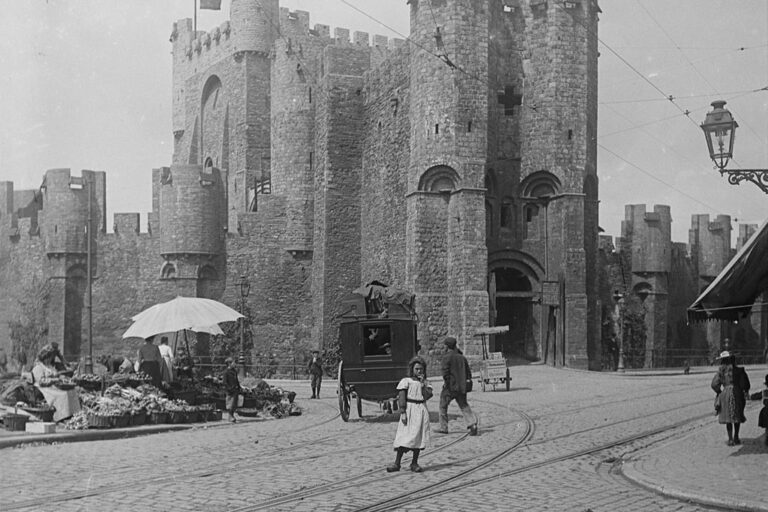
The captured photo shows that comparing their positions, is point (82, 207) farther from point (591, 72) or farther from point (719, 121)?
point (719, 121)

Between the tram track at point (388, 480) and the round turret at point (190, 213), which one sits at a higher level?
the round turret at point (190, 213)

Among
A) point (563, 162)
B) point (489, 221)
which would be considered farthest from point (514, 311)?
point (563, 162)

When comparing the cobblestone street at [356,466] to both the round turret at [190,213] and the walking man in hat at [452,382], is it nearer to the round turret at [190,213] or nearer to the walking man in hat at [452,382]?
the walking man in hat at [452,382]

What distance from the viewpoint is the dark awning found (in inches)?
423

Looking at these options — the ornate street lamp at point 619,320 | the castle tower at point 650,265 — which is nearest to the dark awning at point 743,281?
the ornate street lamp at point 619,320

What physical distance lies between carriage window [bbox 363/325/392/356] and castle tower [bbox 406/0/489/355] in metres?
14.1

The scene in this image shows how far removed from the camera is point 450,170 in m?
31.6

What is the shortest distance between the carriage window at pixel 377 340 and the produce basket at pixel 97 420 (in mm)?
4243

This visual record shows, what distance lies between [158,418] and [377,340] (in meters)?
3.70

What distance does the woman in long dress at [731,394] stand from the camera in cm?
1198

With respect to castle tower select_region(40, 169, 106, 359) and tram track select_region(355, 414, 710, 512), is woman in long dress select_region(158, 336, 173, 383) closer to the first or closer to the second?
tram track select_region(355, 414, 710, 512)

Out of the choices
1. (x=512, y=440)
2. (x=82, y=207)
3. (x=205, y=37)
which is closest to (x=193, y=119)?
(x=205, y=37)

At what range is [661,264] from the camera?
145 feet

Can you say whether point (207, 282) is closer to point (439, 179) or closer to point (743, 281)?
point (439, 179)
